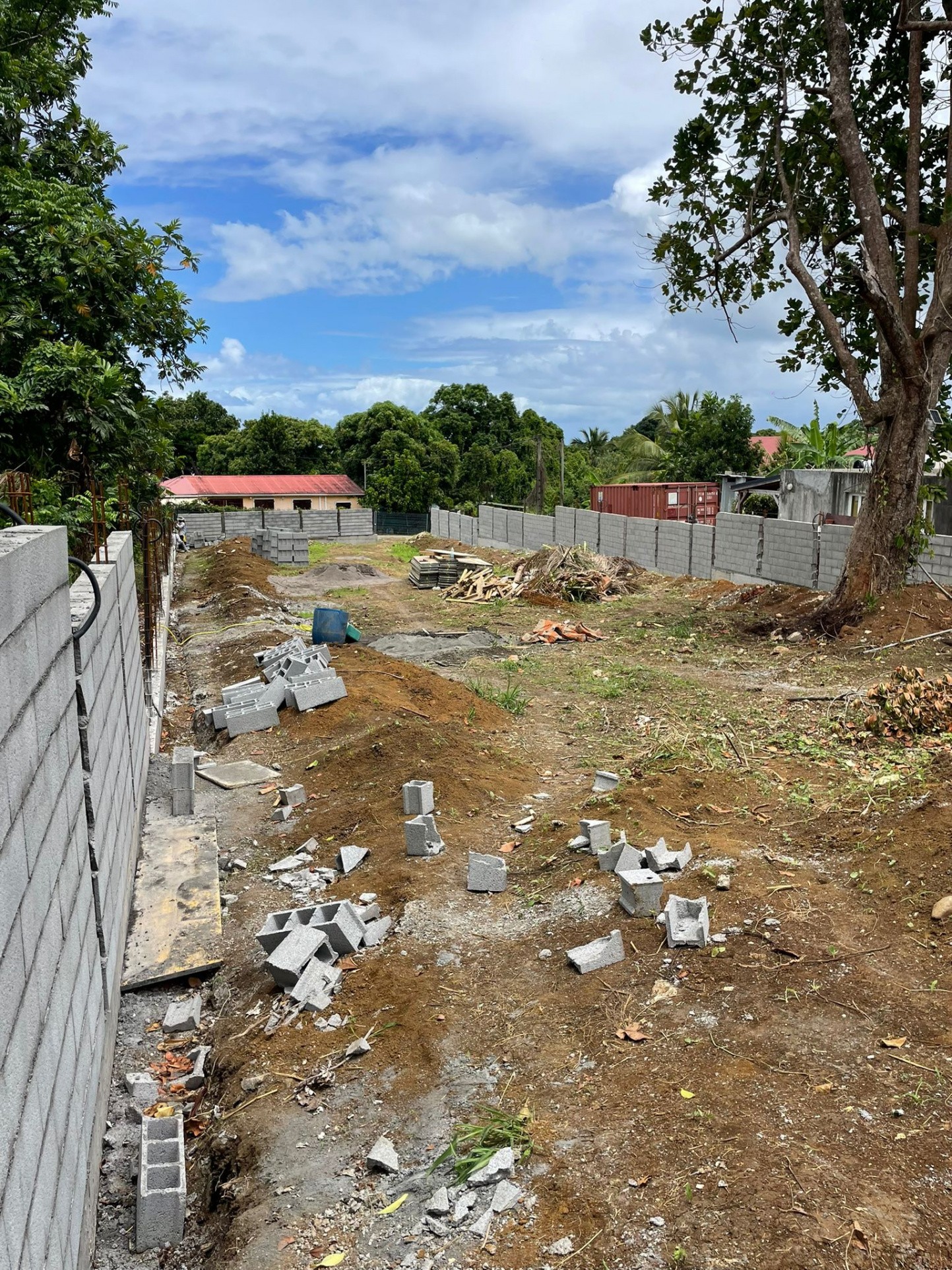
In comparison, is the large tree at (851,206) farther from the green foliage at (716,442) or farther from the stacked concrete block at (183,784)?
the green foliage at (716,442)

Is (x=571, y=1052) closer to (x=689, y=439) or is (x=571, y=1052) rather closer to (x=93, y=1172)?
(x=93, y=1172)

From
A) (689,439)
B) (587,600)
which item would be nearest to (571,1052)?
(587,600)

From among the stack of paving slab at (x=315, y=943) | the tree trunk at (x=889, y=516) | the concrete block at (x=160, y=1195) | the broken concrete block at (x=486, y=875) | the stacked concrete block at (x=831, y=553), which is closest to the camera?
the concrete block at (x=160, y=1195)

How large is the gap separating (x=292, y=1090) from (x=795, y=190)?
53.1 feet

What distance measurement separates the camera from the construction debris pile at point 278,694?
1061 cm

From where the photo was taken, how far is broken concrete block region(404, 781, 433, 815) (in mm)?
7500

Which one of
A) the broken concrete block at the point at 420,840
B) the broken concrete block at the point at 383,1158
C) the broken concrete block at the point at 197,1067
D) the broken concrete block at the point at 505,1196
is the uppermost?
the broken concrete block at the point at 420,840

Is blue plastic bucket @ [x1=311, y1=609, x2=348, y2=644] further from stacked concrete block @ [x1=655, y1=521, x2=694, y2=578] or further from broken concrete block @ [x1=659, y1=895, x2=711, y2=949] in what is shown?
stacked concrete block @ [x1=655, y1=521, x2=694, y2=578]

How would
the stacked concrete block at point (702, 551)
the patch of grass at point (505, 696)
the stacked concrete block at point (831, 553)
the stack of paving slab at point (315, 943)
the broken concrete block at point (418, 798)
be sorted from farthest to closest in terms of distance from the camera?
the stacked concrete block at point (702, 551) → the stacked concrete block at point (831, 553) → the patch of grass at point (505, 696) → the broken concrete block at point (418, 798) → the stack of paving slab at point (315, 943)

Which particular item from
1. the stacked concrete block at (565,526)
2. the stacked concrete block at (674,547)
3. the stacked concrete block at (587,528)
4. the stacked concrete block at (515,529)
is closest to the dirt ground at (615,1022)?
the stacked concrete block at (674,547)

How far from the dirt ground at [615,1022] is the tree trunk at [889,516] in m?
6.47

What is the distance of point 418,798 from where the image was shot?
7.52 meters

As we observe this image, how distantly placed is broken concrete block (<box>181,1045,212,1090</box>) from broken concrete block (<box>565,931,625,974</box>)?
2026 mm

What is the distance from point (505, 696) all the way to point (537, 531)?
2142cm
